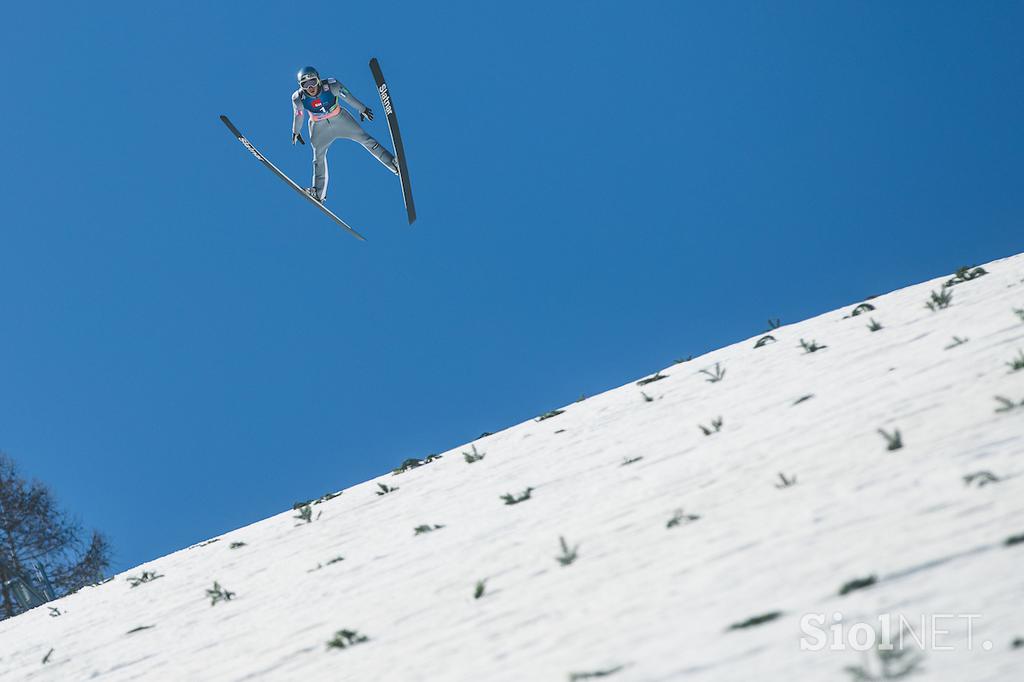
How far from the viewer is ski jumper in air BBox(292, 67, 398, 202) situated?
1515cm

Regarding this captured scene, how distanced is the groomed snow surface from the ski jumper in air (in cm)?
927

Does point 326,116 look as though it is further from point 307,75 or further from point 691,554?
point 691,554

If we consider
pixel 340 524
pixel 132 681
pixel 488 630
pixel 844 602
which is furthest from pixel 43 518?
pixel 844 602

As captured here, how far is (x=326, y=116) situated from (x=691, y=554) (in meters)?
13.5

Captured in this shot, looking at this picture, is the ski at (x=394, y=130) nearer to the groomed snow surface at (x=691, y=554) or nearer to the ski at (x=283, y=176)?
the ski at (x=283, y=176)

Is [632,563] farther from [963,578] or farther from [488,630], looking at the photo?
[963,578]

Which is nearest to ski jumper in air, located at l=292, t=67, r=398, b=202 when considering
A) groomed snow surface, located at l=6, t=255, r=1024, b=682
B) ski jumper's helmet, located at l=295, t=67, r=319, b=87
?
ski jumper's helmet, located at l=295, t=67, r=319, b=87

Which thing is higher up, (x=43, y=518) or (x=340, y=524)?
(x=43, y=518)

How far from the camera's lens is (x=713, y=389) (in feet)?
25.5

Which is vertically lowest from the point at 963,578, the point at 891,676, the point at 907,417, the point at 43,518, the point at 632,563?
the point at 891,676

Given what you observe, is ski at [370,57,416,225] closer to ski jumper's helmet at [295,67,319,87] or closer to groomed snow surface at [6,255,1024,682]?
ski jumper's helmet at [295,67,319,87]

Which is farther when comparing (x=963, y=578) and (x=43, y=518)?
(x=43, y=518)

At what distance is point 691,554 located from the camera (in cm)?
391

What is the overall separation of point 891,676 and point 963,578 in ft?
1.87
